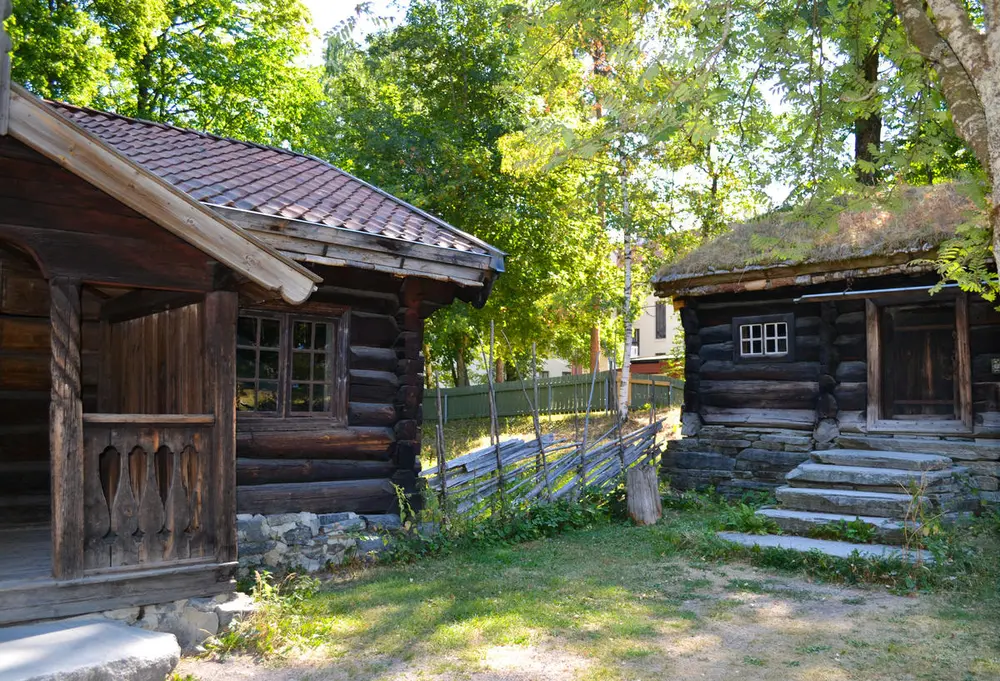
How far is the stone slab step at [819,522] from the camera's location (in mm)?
8352

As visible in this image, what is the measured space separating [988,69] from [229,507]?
19.4 ft

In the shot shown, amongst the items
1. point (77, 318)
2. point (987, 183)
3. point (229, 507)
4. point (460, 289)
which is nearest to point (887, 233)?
point (987, 183)

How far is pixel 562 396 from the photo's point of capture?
24125mm

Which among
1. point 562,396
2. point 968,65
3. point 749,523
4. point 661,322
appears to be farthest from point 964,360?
point 661,322

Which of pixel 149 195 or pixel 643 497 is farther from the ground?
pixel 149 195

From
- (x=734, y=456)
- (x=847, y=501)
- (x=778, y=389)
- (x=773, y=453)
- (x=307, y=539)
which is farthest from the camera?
(x=734, y=456)

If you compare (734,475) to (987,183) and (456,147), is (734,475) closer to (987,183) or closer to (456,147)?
(987,183)

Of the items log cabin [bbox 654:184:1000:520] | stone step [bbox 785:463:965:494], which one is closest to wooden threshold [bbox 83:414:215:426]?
log cabin [bbox 654:184:1000:520]

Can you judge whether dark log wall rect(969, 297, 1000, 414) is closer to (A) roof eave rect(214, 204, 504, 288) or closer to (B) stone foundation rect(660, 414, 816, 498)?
(B) stone foundation rect(660, 414, 816, 498)

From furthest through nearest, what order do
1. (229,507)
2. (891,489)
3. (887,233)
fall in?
1. (887,233)
2. (891,489)
3. (229,507)

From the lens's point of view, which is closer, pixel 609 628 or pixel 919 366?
pixel 609 628

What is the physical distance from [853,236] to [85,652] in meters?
10.3

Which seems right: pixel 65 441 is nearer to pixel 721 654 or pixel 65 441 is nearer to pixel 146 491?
pixel 146 491

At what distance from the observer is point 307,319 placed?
332 inches
